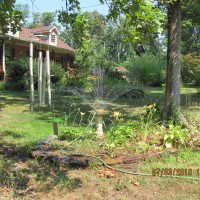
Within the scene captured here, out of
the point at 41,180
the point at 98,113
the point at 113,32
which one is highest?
the point at 113,32

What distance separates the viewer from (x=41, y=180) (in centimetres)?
397

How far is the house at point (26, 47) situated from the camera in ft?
72.3

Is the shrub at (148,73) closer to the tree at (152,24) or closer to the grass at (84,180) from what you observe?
the tree at (152,24)

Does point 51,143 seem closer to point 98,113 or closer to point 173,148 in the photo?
point 98,113

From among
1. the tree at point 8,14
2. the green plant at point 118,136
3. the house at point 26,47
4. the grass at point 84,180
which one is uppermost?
the house at point 26,47

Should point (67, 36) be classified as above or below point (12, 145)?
above

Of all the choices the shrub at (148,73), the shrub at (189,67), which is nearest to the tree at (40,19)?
the shrub at (148,73)

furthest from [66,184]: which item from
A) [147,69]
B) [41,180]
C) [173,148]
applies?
[147,69]

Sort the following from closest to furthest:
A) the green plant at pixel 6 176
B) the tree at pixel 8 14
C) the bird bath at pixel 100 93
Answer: the green plant at pixel 6 176, the tree at pixel 8 14, the bird bath at pixel 100 93

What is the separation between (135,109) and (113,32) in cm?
4734

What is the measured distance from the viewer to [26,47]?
2747cm

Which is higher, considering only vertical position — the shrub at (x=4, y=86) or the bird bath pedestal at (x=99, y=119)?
the shrub at (x=4, y=86)

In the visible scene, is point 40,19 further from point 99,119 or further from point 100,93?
point 100,93

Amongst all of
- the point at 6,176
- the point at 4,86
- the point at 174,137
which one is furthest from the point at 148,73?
the point at 6,176
